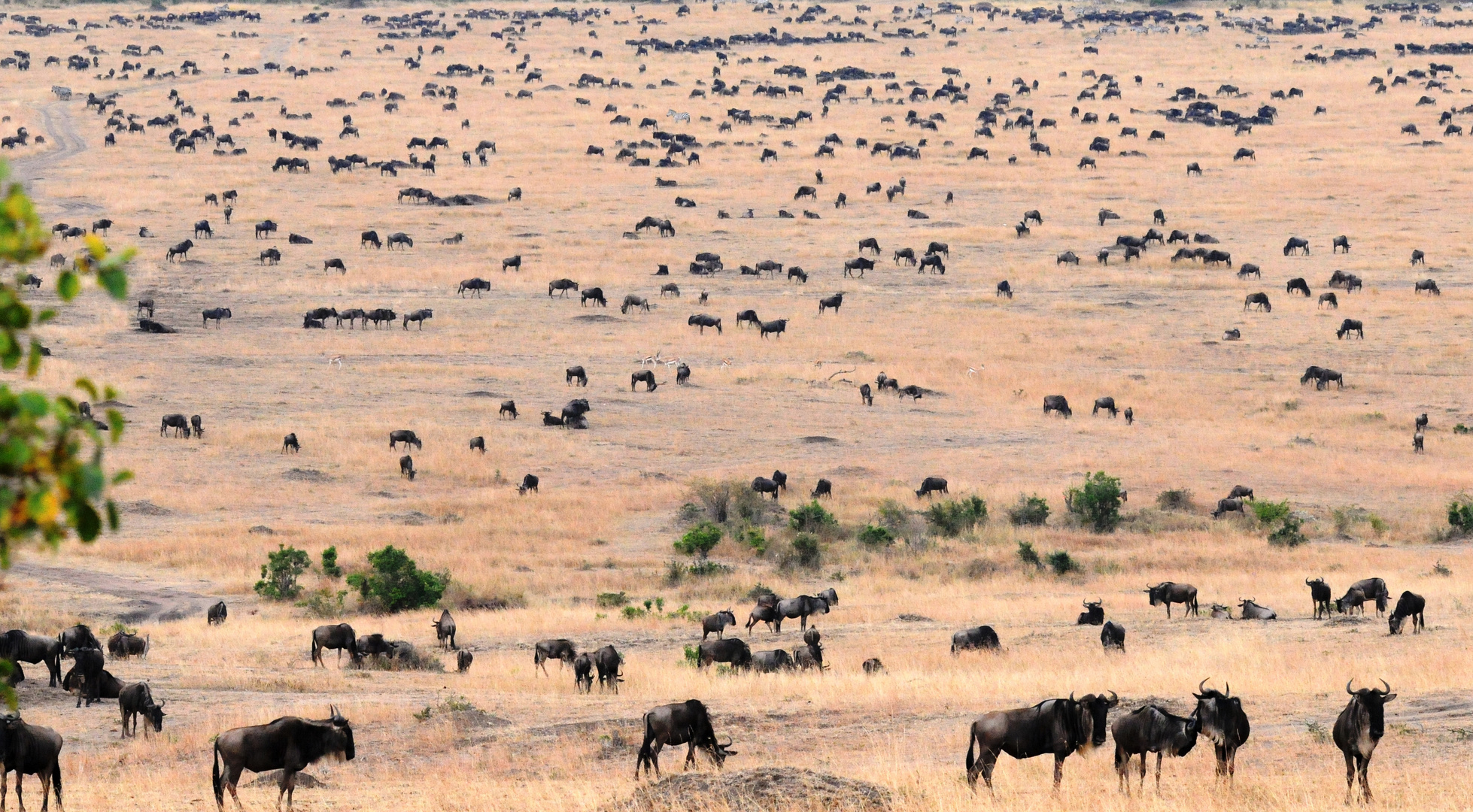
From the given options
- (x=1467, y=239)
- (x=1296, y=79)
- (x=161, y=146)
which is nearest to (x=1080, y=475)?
(x=1467, y=239)

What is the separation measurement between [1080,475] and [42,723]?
1046 inches

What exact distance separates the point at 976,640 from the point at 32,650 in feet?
43.5

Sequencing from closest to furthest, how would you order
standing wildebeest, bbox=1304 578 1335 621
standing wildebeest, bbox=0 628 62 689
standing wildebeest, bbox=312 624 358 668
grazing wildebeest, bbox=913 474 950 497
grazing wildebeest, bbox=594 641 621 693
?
1. grazing wildebeest, bbox=594 641 621 693
2. standing wildebeest, bbox=0 628 62 689
3. standing wildebeest, bbox=312 624 358 668
4. standing wildebeest, bbox=1304 578 1335 621
5. grazing wildebeest, bbox=913 474 950 497

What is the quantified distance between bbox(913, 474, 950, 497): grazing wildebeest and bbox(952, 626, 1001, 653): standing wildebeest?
13474 mm

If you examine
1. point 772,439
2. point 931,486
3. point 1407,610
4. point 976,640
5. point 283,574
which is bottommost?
point 976,640

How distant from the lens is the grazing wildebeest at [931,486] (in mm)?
36750

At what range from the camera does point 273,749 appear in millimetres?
13656

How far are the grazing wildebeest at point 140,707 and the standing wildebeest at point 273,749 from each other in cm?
446

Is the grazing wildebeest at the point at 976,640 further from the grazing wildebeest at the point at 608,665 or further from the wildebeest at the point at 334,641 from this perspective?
the wildebeest at the point at 334,641

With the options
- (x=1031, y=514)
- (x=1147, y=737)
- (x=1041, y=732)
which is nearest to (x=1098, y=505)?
(x=1031, y=514)

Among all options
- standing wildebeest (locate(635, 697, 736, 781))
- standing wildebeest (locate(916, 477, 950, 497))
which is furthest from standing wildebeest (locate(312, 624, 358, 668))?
standing wildebeest (locate(916, 477, 950, 497))

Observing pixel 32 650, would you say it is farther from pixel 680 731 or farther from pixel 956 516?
pixel 956 516

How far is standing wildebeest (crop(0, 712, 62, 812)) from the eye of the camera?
13641mm

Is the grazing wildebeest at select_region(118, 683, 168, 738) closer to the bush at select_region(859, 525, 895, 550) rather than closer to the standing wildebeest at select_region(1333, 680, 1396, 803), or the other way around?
the standing wildebeest at select_region(1333, 680, 1396, 803)
